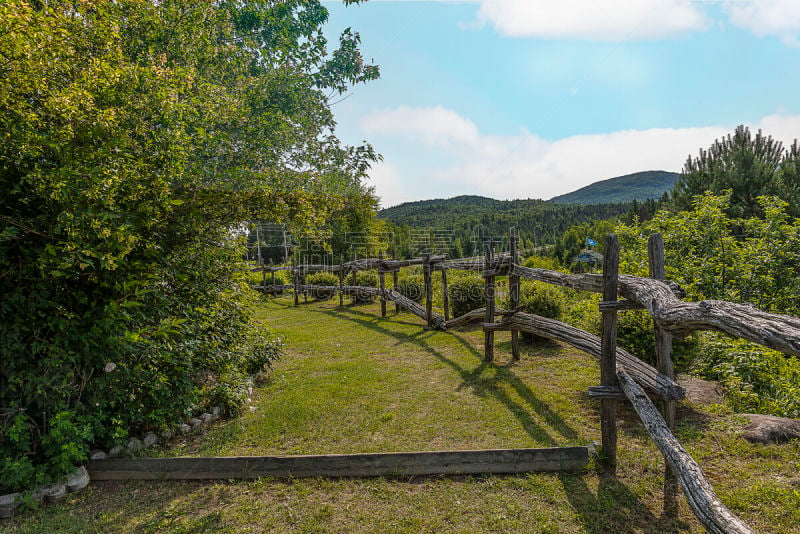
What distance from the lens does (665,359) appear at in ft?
10.7

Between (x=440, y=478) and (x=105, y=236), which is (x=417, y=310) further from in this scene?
(x=105, y=236)

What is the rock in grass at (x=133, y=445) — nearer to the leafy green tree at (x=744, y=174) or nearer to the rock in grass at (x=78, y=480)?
the rock in grass at (x=78, y=480)

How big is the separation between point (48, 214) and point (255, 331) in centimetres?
314

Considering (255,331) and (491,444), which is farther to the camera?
(255,331)

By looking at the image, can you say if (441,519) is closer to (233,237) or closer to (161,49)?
(233,237)

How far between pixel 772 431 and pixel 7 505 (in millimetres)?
7284

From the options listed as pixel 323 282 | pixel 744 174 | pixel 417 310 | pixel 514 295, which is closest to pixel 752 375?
pixel 514 295

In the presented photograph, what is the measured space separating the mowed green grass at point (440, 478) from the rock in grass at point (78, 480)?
10cm

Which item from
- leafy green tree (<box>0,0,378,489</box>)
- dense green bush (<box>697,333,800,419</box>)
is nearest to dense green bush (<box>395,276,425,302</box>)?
leafy green tree (<box>0,0,378,489</box>)

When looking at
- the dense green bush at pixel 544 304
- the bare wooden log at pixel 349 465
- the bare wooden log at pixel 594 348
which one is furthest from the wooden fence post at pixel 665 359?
the dense green bush at pixel 544 304

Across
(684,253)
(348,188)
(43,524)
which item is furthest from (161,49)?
(684,253)

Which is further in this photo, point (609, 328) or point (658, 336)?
point (609, 328)

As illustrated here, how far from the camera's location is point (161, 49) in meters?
5.59

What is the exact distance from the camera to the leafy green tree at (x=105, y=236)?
310 cm
